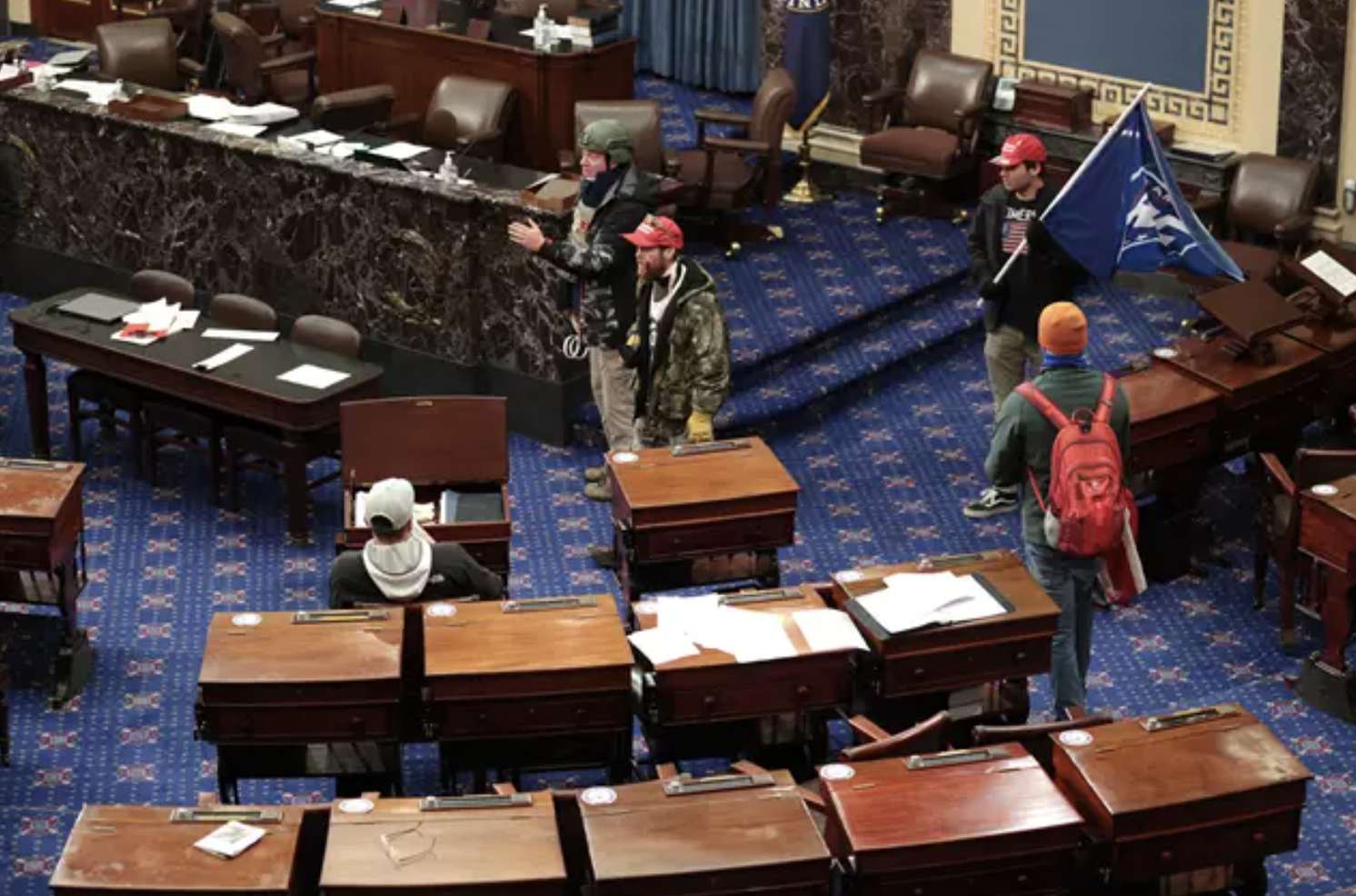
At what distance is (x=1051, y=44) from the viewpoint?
14.3 metres

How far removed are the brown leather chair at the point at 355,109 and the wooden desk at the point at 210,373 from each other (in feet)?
9.26

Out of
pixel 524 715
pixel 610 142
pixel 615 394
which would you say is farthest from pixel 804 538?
pixel 524 715

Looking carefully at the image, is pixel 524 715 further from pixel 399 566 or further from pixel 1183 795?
pixel 1183 795

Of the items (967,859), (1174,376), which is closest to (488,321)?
(1174,376)

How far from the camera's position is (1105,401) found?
27.1ft

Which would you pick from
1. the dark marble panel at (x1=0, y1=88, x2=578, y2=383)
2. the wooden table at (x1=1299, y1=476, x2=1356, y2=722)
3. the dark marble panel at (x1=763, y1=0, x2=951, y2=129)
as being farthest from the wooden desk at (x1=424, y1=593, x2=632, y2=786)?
the dark marble panel at (x1=763, y1=0, x2=951, y2=129)

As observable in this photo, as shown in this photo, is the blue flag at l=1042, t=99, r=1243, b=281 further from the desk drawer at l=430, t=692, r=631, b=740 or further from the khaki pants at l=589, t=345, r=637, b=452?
the desk drawer at l=430, t=692, r=631, b=740

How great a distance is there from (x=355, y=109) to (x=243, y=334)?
339 centimetres

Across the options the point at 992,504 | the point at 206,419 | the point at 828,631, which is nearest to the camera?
the point at 828,631

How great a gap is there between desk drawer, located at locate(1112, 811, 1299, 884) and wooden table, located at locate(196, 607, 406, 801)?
2458 millimetres

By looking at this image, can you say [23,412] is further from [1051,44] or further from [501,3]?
[1051,44]

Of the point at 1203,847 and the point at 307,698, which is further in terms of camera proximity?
the point at 307,698

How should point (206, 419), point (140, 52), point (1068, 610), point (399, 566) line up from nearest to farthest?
point (399, 566)
point (1068, 610)
point (206, 419)
point (140, 52)

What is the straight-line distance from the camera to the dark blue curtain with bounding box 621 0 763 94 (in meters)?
16.4
